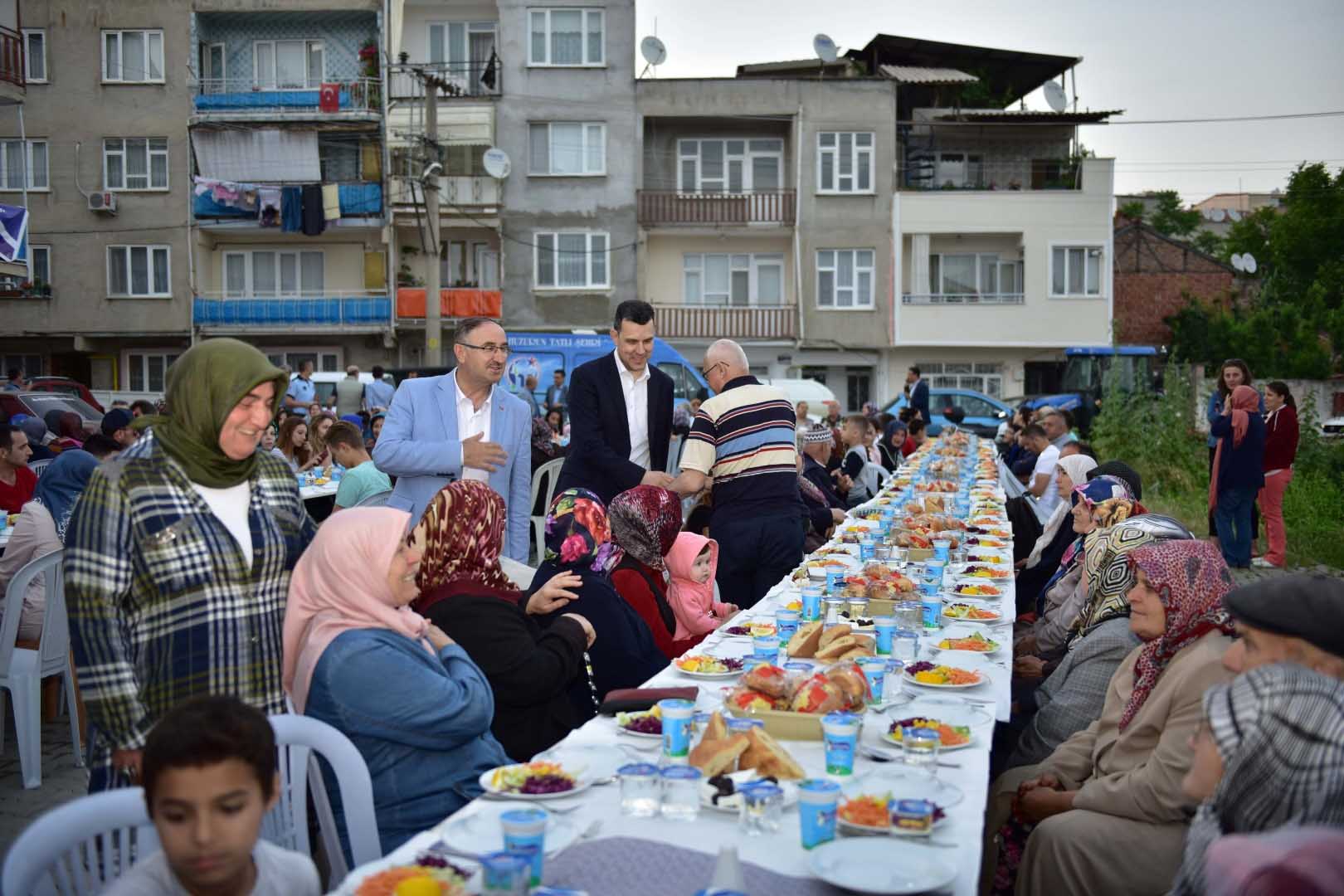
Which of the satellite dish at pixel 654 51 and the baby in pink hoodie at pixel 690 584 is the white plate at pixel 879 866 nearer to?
the baby in pink hoodie at pixel 690 584

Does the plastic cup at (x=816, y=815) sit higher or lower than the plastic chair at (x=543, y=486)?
higher

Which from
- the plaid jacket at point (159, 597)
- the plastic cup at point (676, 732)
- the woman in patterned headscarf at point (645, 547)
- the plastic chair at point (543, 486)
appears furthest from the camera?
the plastic chair at point (543, 486)

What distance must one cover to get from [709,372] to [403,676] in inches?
141

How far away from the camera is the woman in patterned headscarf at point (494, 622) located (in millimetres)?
3463

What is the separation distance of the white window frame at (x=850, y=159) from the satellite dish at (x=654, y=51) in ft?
14.5

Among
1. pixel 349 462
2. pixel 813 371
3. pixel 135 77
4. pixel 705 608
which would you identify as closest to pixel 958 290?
pixel 813 371

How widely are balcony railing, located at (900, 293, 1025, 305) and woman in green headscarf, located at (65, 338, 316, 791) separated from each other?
91.5ft

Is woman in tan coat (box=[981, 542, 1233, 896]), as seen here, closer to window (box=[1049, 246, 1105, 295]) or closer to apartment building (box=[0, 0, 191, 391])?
window (box=[1049, 246, 1105, 295])

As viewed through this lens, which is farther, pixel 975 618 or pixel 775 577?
pixel 775 577

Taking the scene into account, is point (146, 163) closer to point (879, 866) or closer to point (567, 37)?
point (567, 37)

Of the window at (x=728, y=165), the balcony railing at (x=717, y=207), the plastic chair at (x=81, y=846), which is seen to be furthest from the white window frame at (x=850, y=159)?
the plastic chair at (x=81, y=846)

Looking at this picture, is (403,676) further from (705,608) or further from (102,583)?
(705,608)

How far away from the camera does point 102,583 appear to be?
8.75ft

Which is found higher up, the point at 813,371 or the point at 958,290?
the point at 958,290
